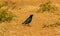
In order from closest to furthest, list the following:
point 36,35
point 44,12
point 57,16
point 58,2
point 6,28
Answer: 1. point 36,35
2. point 6,28
3. point 57,16
4. point 44,12
5. point 58,2

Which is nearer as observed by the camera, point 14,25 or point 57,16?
point 14,25

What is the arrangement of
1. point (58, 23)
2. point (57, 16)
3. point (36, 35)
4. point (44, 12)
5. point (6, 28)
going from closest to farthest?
point (36, 35) → point (6, 28) → point (58, 23) → point (57, 16) → point (44, 12)

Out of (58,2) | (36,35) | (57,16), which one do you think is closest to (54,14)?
(57,16)

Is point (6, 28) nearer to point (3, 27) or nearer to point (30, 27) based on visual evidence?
point (3, 27)

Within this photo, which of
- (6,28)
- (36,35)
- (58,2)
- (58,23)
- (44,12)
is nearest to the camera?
(36,35)

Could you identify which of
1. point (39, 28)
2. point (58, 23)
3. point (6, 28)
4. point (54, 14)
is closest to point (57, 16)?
point (54, 14)

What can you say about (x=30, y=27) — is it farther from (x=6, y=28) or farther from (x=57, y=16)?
(x=57, y=16)
